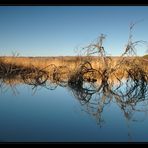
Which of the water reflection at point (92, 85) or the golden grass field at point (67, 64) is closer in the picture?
the water reflection at point (92, 85)

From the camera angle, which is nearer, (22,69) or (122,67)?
(122,67)

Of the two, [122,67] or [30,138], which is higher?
[122,67]

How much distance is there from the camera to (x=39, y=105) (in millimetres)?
4617

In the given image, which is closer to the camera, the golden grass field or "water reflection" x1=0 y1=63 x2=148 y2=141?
"water reflection" x1=0 y1=63 x2=148 y2=141

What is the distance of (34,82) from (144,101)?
1927 mm

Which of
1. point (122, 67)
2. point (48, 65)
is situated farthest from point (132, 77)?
point (48, 65)

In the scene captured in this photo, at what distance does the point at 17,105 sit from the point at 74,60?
106cm

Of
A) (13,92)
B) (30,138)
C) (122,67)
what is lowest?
(30,138)

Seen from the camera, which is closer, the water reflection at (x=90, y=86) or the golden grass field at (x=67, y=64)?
the water reflection at (x=90, y=86)

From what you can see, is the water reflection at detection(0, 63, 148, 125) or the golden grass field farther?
the golden grass field

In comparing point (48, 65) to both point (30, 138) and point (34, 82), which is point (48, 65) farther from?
point (30, 138)
